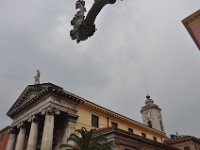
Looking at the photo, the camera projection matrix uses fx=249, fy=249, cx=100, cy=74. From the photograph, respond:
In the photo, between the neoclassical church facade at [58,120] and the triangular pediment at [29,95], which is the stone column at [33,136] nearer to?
the neoclassical church facade at [58,120]

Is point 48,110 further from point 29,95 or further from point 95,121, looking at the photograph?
point 29,95

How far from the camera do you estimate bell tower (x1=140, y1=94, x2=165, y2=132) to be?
151ft

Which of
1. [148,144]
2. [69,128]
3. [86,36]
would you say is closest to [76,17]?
[86,36]

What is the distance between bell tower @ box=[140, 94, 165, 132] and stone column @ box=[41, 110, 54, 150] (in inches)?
1026

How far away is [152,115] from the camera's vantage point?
47250mm

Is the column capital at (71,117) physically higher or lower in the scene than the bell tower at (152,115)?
lower

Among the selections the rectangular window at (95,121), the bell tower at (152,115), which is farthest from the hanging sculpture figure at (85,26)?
the bell tower at (152,115)

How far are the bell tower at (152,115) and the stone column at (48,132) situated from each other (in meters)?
26.1

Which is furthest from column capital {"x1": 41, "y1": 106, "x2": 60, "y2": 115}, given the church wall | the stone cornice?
the church wall

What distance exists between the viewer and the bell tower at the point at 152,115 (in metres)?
45.9

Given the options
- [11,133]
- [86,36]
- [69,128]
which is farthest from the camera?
[11,133]

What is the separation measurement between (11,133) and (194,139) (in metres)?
26.4

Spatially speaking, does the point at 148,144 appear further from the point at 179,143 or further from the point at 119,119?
the point at 179,143

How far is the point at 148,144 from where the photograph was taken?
1053 inches
